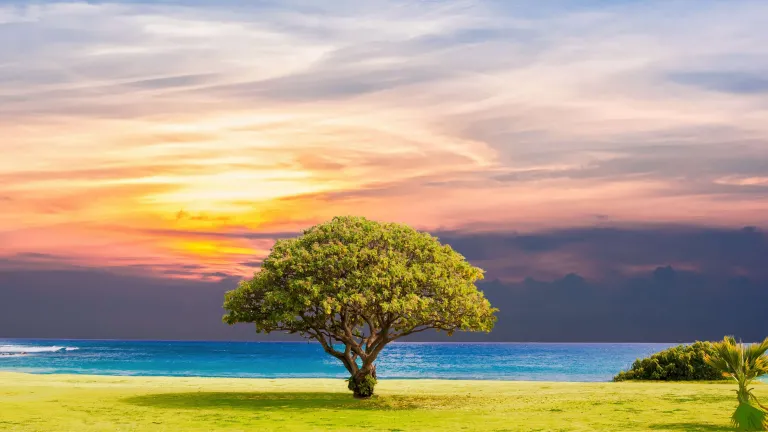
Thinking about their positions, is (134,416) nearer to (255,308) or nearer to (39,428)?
(39,428)

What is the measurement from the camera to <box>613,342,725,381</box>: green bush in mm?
65500

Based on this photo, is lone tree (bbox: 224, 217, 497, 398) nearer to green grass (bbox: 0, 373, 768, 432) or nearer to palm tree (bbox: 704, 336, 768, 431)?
green grass (bbox: 0, 373, 768, 432)

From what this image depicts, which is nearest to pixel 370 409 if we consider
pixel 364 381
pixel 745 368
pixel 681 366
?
pixel 364 381

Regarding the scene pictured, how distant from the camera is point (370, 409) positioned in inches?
1582

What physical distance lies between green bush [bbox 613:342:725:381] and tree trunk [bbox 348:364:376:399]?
3254 centimetres

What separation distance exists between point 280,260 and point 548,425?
1628 cm

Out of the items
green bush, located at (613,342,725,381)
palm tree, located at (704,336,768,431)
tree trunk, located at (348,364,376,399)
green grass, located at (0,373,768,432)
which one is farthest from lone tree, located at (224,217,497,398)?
green bush, located at (613,342,725,381)

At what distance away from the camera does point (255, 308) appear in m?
43.6

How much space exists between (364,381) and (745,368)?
844 inches

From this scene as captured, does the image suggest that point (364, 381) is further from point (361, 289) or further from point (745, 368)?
point (745, 368)

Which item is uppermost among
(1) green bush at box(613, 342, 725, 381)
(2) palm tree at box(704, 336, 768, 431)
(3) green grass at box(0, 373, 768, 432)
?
(2) palm tree at box(704, 336, 768, 431)

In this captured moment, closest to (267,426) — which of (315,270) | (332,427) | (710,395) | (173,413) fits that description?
(332,427)

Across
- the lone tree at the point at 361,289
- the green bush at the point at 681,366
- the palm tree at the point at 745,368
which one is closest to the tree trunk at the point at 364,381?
the lone tree at the point at 361,289

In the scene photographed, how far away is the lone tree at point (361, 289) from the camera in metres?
40.6
